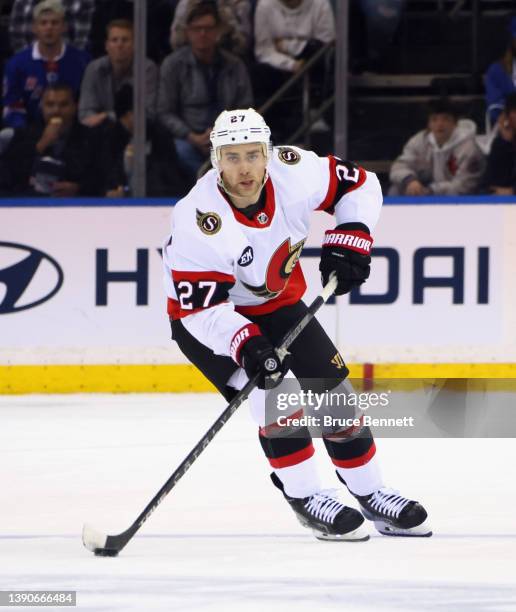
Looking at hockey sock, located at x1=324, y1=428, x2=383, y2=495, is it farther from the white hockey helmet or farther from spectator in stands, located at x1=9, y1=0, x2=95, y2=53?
spectator in stands, located at x1=9, y1=0, x2=95, y2=53

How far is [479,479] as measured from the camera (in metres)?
5.12

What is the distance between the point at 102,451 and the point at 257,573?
2094mm

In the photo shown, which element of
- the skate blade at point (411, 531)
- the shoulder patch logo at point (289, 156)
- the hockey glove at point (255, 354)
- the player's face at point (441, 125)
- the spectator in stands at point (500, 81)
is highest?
the shoulder patch logo at point (289, 156)

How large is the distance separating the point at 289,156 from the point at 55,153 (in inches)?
121

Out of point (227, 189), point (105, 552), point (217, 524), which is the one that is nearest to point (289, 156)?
point (227, 189)

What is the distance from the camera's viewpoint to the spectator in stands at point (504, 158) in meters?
7.23

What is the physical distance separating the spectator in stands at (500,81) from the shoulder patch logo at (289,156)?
3.09m

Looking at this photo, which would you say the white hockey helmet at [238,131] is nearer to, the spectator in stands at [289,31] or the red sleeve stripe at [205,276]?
the red sleeve stripe at [205,276]

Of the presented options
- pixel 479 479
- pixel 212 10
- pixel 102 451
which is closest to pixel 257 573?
pixel 479 479

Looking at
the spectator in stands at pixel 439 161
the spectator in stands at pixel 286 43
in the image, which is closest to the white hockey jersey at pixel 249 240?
the spectator in stands at pixel 439 161

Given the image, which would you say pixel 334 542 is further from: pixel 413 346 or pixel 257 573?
pixel 413 346

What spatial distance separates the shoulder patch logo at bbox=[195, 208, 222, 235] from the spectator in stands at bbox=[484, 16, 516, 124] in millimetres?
3404

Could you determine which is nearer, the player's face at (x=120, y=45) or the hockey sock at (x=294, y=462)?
the hockey sock at (x=294, y=462)

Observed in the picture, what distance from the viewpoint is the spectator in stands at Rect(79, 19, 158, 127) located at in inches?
284
